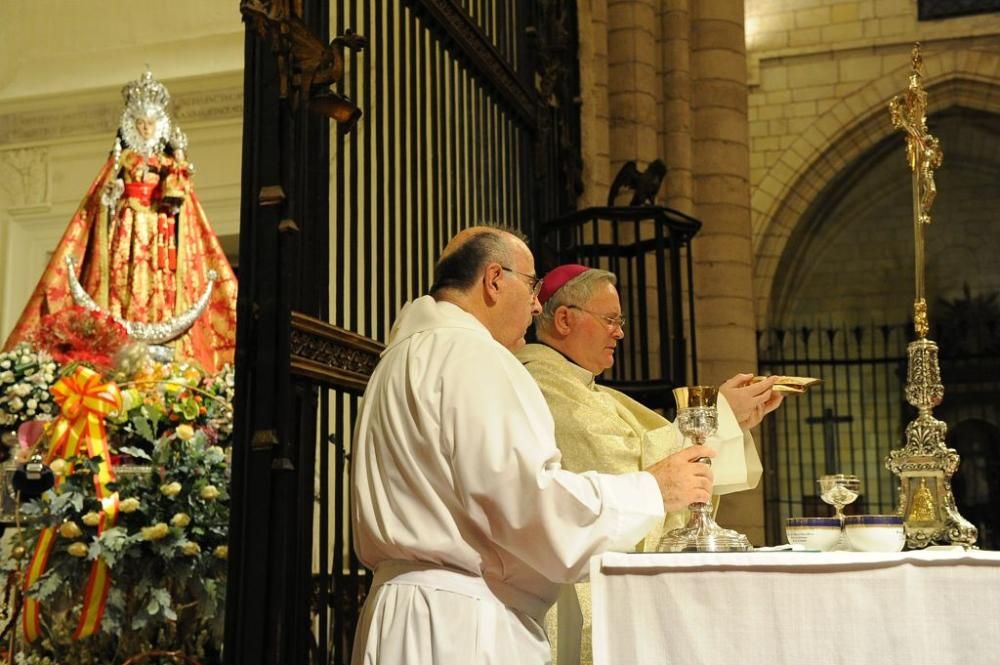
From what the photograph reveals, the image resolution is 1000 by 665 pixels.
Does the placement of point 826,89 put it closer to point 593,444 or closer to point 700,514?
point 593,444

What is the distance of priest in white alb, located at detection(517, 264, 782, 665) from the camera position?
10.8ft

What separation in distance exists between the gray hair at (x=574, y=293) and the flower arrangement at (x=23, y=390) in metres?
2.60

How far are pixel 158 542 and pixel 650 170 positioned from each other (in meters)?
3.42

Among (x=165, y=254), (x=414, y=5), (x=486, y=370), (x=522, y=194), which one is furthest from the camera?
(x=165, y=254)

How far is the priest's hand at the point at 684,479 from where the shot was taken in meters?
2.70

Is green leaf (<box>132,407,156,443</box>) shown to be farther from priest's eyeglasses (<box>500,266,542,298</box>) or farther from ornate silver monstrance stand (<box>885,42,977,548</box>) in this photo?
ornate silver monstrance stand (<box>885,42,977,548</box>)

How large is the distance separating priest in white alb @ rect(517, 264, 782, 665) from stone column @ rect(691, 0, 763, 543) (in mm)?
3542

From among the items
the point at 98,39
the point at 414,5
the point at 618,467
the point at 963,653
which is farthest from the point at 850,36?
the point at 963,653

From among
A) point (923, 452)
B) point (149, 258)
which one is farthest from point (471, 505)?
point (149, 258)

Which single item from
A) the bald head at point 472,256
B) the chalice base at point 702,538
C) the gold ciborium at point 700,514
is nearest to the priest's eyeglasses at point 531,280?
the bald head at point 472,256

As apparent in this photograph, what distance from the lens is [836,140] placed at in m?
15.4

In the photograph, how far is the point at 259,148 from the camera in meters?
3.52

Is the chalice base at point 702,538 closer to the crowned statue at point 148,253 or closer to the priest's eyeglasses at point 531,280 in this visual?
the priest's eyeglasses at point 531,280

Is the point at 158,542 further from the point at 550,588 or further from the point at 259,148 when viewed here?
the point at 550,588
